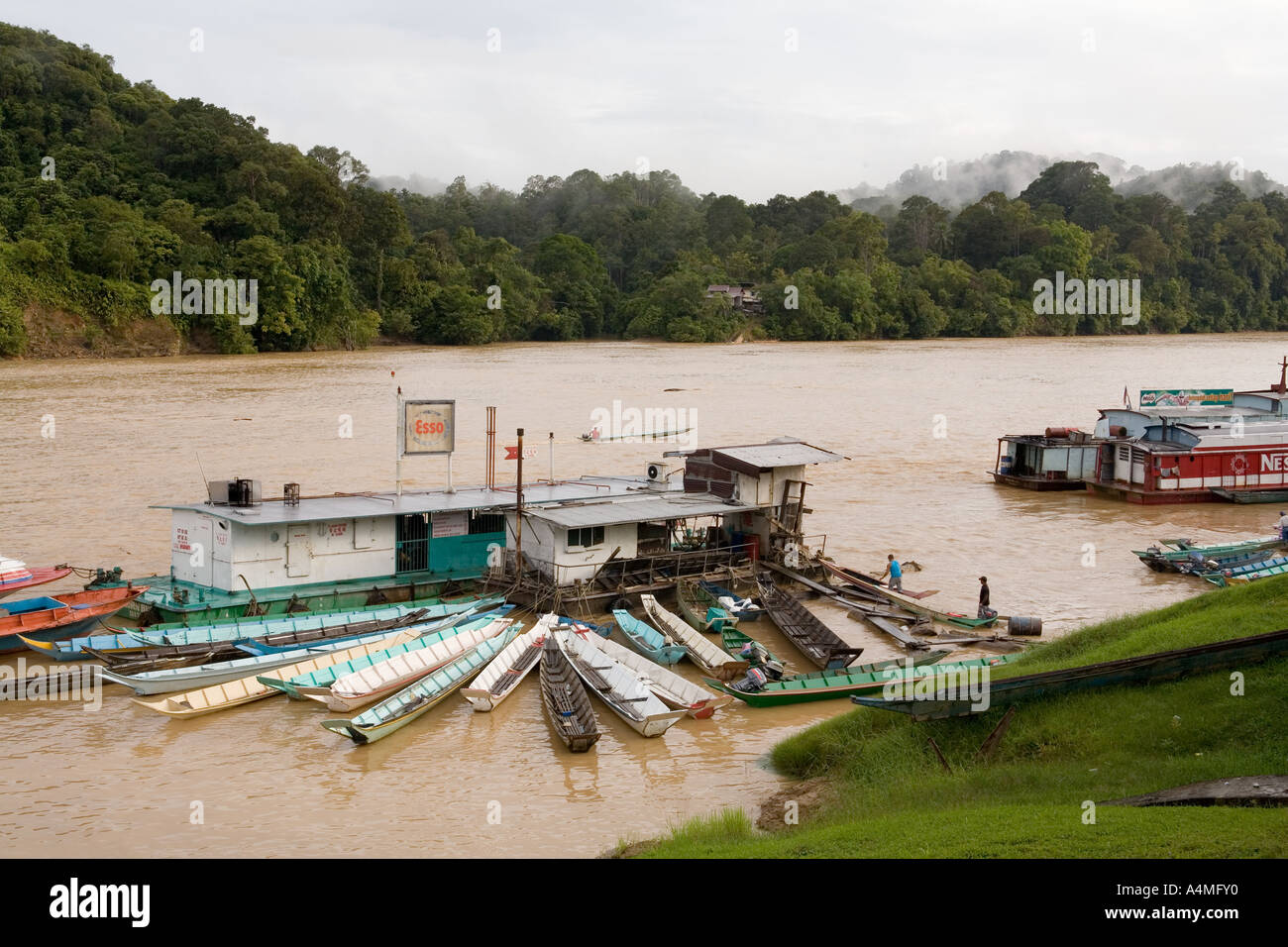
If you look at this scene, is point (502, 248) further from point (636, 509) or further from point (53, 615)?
point (53, 615)

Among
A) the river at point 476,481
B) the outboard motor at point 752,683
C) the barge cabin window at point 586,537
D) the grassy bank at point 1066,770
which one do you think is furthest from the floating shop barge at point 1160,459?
the grassy bank at point 1066,770

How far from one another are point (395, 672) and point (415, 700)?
1434 millimetres

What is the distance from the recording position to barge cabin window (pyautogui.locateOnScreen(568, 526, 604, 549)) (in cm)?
2491

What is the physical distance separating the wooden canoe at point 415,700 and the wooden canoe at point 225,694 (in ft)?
6.62

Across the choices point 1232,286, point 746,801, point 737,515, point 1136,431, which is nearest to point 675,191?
point 1232,286

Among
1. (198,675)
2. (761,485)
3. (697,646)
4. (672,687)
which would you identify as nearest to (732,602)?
(697,646)

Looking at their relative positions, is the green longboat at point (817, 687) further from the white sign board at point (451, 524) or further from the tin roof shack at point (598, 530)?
the white sign board at point (451, 524)

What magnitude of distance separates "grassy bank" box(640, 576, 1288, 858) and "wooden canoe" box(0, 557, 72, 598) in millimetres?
16060

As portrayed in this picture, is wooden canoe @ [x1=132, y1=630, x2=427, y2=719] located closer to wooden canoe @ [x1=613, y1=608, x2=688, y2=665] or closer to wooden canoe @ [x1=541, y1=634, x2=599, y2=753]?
wooden canoe @ [x1=541, y1=634, x2=599, y2=753]

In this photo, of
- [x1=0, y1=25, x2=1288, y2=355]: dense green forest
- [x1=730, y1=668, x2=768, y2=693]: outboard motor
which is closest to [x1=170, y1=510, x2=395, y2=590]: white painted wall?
[x1=730, y1=668, x2=768, y2=693]: outboard motor

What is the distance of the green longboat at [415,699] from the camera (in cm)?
1750

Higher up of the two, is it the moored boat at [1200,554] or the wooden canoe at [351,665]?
the moored boat at [1200,554]

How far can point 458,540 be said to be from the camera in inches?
1025
